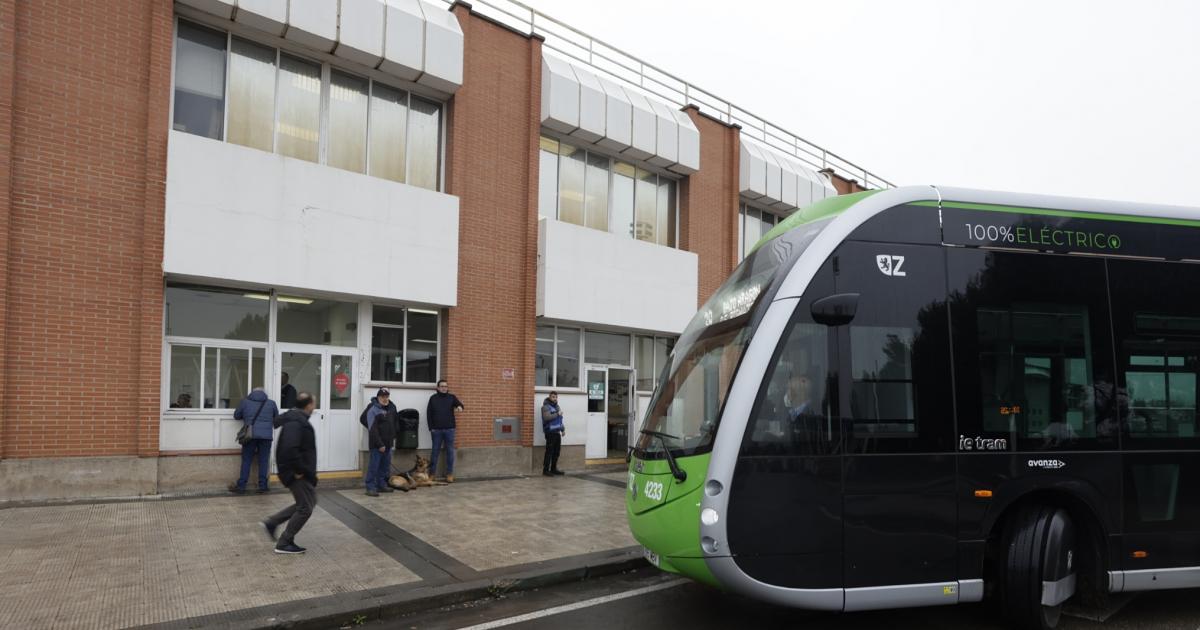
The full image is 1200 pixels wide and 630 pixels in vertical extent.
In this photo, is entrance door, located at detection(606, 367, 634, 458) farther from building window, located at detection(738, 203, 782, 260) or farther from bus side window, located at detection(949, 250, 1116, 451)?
bus side window, located at detection(949, 250, 1116, 451)

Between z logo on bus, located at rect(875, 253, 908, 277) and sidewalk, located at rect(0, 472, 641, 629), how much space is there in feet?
13.5

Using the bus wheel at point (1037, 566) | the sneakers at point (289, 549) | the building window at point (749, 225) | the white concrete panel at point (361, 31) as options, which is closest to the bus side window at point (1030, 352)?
the bus wheel at point (1037, 566)

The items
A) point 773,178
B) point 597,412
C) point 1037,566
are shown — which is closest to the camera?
point 1037,566

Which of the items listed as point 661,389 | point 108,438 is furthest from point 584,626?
point 108,438

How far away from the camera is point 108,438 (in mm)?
10406

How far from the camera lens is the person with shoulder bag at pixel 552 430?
14.6m

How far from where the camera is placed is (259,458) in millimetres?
11531

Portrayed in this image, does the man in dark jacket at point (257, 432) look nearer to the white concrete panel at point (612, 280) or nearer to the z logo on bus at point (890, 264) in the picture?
the white concrete panel at point (612, 280)

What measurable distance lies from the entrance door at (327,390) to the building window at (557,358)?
3926 mm

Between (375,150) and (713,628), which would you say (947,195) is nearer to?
(713,628)

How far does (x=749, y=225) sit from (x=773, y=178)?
4.83 ft

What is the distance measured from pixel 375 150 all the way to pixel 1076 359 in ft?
38.0

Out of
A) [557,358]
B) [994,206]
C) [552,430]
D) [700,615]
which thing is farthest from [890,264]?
[557,358]

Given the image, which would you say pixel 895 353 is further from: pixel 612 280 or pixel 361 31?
pixel 612 280
